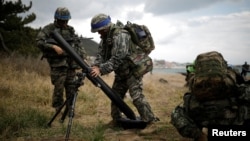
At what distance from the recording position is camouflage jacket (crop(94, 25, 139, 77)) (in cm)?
523

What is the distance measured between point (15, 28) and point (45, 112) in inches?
562

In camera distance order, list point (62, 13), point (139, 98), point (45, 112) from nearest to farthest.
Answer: point (139, 98)
point (62, 13)
point (45, 112)

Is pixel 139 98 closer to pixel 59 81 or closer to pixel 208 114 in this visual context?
pixel 208 114

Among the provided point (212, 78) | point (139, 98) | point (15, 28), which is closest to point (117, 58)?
point (139, 98)

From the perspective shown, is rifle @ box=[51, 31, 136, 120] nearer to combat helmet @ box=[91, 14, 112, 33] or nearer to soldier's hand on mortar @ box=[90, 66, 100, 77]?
soldier's hand on mortar @ box=[90, 66, 100, 77]

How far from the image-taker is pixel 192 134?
381 centimetres

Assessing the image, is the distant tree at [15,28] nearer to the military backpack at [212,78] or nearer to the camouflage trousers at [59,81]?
the camouflage trousers at [59,81]

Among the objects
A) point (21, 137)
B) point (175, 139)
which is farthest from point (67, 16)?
point (175, 139)

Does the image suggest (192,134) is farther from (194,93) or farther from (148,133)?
(148,133)

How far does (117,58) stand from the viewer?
529 centimetres

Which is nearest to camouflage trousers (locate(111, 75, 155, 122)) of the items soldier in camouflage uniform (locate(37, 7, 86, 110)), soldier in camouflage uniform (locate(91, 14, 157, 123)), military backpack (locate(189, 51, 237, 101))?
soldier in camouflage uniform (locate(91, 14, 157, 123))

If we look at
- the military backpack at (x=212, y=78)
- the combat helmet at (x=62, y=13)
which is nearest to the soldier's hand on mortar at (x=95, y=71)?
the military backpack at (x=212, y=78)

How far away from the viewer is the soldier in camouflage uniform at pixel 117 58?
5.27 metres

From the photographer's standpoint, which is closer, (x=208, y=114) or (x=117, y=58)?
(x=208, y=114)
